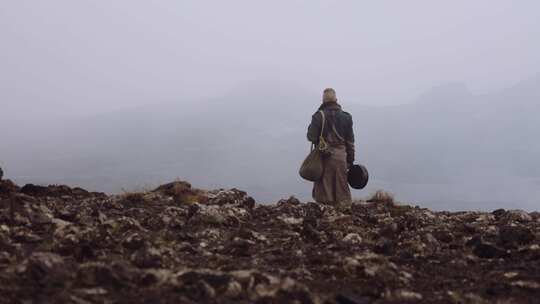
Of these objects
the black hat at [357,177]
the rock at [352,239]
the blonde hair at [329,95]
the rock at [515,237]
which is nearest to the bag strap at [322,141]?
the blonde hair at [329,95]

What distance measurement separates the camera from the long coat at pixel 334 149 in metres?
13.5

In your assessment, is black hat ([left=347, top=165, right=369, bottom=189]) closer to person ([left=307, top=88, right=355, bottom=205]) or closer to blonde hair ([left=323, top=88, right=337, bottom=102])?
person ([left=307, top=88, right=355, bottom=205])

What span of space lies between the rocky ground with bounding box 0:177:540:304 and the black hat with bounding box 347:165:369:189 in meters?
3.76

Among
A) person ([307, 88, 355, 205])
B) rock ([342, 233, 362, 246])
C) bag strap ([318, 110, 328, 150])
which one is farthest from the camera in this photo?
person ([307, 88, 355, 205])

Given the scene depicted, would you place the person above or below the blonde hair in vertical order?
below

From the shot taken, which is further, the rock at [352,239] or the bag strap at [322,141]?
the bag strap at [322,141]

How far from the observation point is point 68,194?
10.4 meters

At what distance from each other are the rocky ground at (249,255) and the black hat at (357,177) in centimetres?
376

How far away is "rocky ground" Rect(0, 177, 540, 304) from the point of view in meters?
4.10

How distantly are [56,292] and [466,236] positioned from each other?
224 inches

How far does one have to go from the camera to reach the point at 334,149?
13.6 m

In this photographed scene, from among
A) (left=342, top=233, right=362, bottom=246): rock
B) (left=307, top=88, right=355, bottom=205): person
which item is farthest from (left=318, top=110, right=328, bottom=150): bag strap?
(left=342, top=233, right=362, bottom=246): rock

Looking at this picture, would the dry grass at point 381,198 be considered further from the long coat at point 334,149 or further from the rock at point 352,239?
the rock at point 352,239

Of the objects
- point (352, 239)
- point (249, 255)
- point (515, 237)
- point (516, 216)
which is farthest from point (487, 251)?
point (516, 216)
